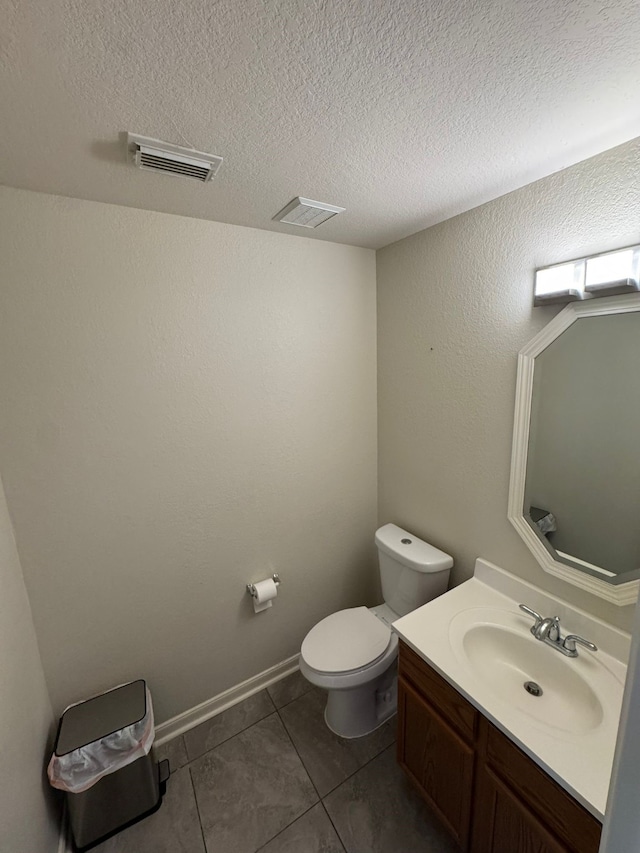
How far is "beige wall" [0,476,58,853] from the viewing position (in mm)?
993

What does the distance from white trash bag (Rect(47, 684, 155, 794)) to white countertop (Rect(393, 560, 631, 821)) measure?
3.58ft

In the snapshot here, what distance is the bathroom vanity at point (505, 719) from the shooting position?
0.94 meters

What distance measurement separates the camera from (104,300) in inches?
54.3

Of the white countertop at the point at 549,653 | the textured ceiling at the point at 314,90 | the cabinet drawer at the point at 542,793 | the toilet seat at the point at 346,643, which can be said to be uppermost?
the textured ceiling at the point at 314,90

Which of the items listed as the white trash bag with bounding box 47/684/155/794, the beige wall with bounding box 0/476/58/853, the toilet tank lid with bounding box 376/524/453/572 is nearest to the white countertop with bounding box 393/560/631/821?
the toilet tank lid with bounding box 376/524/453/572

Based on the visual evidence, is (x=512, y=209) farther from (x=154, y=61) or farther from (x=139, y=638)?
(x=139, y=638)

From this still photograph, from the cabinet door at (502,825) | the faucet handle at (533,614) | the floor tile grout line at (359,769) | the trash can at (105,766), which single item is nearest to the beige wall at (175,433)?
the trash can at (105,766)

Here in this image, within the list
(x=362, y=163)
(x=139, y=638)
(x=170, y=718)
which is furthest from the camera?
→ (x=170, y=718)

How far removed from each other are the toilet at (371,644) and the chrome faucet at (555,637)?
471 mm

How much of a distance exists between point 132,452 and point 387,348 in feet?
4.57

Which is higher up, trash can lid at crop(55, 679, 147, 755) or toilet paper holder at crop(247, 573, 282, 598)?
toilet paper holder at crop(247, 573, 282, 598)

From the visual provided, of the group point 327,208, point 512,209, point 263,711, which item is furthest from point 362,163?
point 263,711

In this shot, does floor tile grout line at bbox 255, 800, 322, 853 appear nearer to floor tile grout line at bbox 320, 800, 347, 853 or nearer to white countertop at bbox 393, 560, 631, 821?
floor tile grout line at bbox 320, 800, 347, 853

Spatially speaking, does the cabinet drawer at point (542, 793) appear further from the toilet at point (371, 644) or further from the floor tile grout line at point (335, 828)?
the floor tile grout line at point (335, 828)
